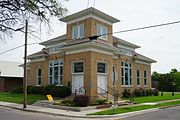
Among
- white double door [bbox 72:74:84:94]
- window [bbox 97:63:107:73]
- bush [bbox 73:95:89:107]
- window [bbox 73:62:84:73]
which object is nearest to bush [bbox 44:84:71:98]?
white double door [bbox 72:74:84:94]

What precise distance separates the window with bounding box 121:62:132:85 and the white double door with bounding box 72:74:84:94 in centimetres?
859

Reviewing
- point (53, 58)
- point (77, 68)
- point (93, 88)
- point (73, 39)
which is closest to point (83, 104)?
point (93, 88)

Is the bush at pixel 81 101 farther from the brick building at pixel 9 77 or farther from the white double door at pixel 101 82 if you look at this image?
the brick building at pixel 9 77

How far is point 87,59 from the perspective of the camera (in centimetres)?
2700

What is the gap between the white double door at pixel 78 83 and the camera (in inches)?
1078

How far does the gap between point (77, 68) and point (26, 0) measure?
2008 centimetres

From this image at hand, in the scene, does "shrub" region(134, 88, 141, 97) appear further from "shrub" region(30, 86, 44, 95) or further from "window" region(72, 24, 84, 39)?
"shrub" region(30, 86, 44, 95)

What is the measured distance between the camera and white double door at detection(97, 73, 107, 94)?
27705mm

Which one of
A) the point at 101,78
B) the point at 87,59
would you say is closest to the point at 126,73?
the point at 101,78

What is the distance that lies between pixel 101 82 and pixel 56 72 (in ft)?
23.2

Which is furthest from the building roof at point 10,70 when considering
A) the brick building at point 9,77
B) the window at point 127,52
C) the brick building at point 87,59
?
the window at point 127,52

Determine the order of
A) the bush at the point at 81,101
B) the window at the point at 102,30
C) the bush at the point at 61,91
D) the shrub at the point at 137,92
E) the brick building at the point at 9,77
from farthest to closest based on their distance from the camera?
the brick building at the point at 9,77 < the shrub at the point at 137,92 < the window at the point at 102,30 < the bush at the point at 61,91 < the bush at the point at 81,101

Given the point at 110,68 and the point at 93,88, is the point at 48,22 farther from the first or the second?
the point at 110,68

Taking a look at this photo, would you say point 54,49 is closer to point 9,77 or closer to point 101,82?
point 101,82
